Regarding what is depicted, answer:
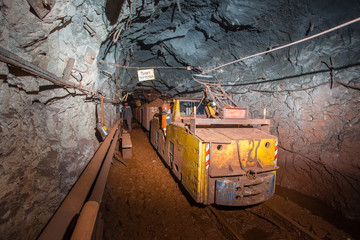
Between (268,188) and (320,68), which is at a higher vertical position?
(320,68)

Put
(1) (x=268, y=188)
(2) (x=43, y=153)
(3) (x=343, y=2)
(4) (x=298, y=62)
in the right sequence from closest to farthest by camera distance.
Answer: (2) (x=43, y=153), (1) (x=268, y=188), (3) (x=343, y=2), (4) (x=298, y=62)

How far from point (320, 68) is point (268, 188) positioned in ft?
14.1

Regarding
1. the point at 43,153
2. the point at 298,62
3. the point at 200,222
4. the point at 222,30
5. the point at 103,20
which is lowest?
the point at 200,222

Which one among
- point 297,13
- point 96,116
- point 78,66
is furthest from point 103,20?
point 297,13

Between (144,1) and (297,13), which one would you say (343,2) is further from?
(144,1)

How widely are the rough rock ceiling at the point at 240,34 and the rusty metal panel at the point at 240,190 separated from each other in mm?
4328

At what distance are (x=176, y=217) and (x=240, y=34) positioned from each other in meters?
7.55

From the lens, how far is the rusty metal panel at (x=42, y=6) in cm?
212

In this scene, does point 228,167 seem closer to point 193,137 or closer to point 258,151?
point 258,151

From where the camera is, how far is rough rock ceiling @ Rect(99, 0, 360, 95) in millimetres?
4543

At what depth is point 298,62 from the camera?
537 centimetres

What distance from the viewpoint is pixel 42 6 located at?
2.21 meters

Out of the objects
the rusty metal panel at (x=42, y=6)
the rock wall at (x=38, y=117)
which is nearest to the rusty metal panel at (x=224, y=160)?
the rock wall at (x=38, y=117)

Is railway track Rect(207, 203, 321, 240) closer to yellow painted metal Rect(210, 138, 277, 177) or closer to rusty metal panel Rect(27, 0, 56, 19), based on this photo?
yellow painted metal Rect(210, 138, 277, 177)
